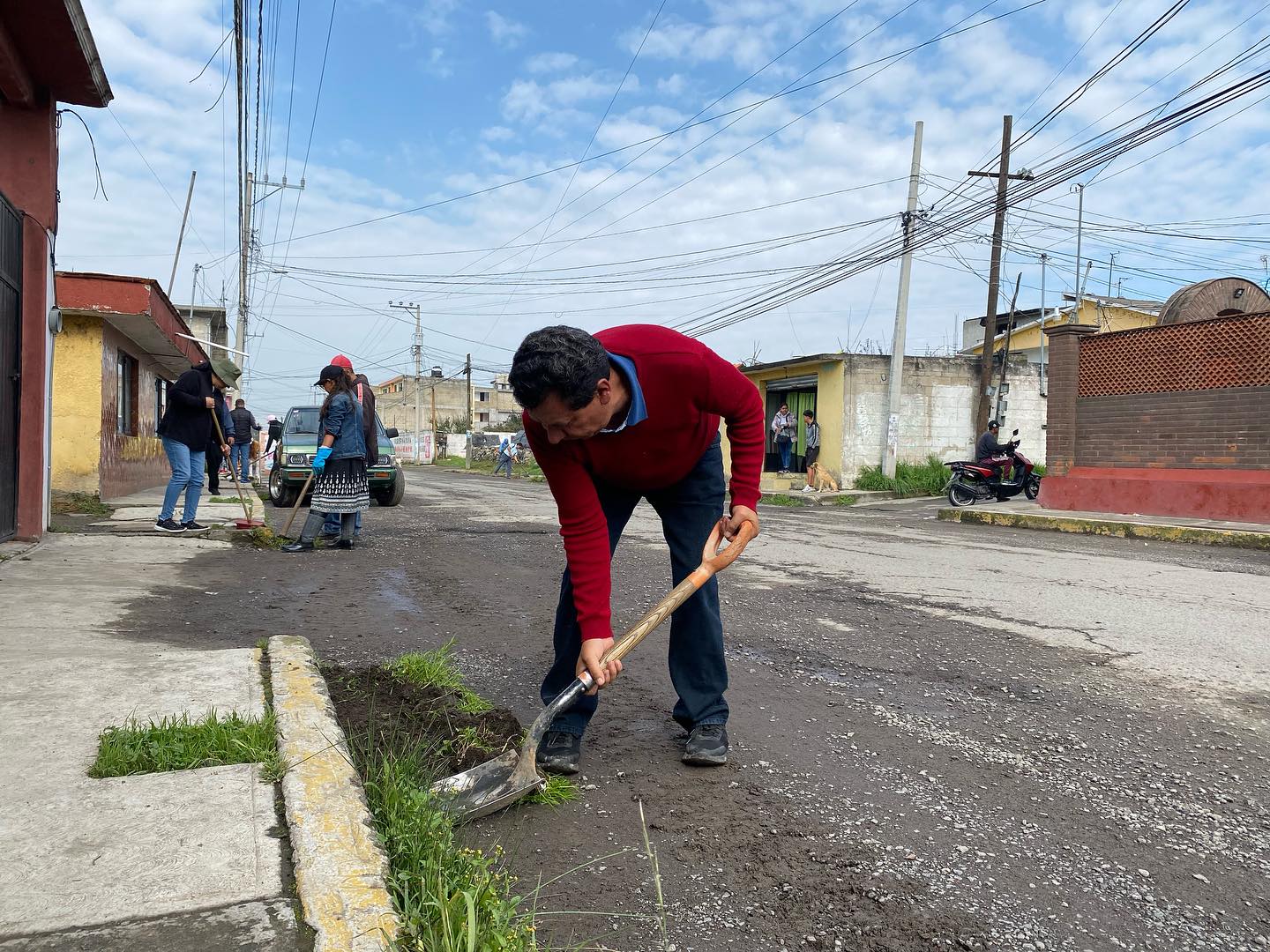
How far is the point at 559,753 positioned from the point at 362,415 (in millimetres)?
6018

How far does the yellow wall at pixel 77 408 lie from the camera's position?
38.7ft

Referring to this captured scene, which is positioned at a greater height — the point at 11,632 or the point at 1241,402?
the point at 1241,402

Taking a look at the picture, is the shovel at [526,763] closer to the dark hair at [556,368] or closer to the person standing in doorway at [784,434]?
the dark hair at [556,368]

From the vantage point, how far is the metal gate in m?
6.46

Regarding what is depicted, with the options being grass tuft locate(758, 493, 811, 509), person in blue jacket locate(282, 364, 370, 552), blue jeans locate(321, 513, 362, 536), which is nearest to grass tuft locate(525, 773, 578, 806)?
person in blue jacket locate(282, 364, 370, 552)

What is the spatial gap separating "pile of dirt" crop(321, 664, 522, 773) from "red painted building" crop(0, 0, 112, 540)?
468cm

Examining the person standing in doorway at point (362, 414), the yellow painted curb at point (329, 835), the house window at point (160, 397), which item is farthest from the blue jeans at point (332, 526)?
the house window at point (160, 397)

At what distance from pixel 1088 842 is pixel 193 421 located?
7.95 metres

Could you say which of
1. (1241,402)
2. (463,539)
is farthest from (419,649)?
(1241,402)

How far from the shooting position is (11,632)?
390cm

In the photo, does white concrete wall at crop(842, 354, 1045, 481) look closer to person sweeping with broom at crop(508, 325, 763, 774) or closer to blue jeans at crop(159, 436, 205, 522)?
blue jeans at crop(159, 436, 205, 522)

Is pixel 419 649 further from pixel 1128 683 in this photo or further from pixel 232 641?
pixel 1128 683

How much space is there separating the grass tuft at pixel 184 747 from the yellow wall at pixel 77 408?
35.4 feet

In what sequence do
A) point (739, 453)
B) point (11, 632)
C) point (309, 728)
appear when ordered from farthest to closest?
point (11, 632) < point (739, 453) < point (309, 728)
